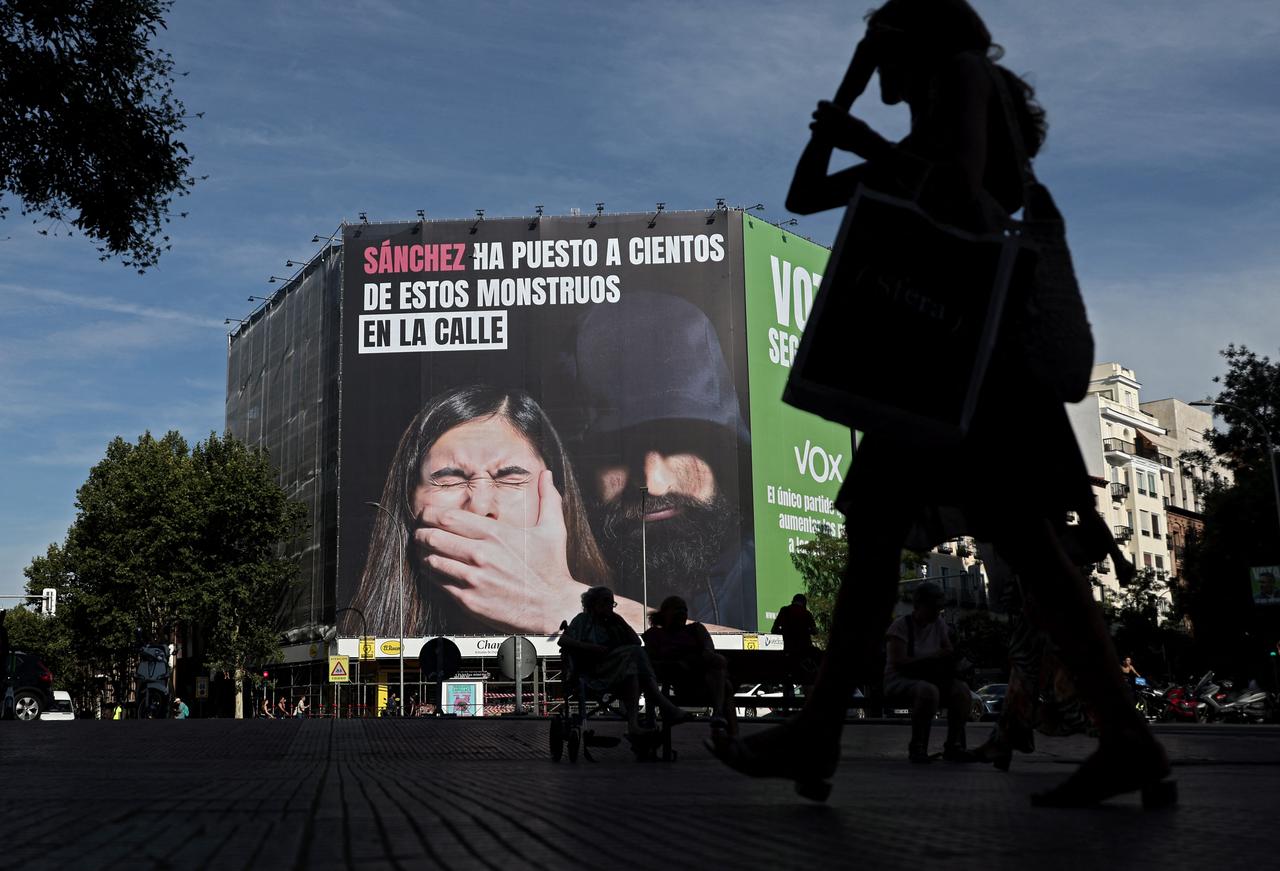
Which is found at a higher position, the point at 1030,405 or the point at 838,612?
the point at 1030,405

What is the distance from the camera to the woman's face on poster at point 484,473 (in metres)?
61.1

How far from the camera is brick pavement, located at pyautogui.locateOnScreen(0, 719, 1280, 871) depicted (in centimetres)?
244

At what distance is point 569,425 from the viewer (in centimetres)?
6259

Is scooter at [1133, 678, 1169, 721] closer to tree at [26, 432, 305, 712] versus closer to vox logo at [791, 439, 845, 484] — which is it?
vox logo at [791, 439, 845, 484]

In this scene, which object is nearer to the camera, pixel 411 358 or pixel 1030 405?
pixel 1030 405

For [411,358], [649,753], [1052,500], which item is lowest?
[649,753]

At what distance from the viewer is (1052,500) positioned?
11.6ft

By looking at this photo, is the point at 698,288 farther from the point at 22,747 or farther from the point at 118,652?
the point at 22,747

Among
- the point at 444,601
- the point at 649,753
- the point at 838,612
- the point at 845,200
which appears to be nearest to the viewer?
the point at 838,612

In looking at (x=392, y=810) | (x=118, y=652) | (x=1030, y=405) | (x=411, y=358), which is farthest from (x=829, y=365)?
(x=411, y=358)

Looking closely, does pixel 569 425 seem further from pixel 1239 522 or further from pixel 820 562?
pixel 1239 522

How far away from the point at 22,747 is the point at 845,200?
334 inches

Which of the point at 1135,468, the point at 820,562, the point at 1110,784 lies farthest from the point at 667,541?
the point at 1110,784

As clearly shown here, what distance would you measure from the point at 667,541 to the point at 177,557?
18989 mm
